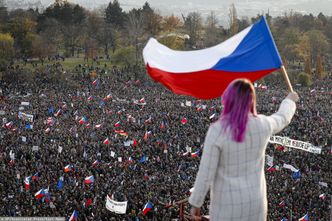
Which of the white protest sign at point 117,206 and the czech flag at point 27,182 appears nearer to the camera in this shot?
the white protest sign at point 117,206

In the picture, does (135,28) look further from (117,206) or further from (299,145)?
(117,206)

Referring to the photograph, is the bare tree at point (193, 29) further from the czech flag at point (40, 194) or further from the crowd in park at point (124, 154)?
the czech flag at point (40, 194)

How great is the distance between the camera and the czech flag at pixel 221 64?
4.39 metres

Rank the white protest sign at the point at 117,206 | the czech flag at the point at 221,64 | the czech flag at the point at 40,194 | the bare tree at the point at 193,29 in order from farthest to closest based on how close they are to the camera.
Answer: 1. the bare tree at the point at 193,29
2. the czech flag at the point at 40,194
3. the white protest sign at the point at 117,206
4. the czech flag at the point at 221,64

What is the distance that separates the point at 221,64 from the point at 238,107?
1647 mm

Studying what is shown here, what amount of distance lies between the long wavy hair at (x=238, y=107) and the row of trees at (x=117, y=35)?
4308 centimetres

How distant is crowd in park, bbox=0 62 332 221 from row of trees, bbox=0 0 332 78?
1011 cm

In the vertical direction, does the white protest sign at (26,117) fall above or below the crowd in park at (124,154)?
above

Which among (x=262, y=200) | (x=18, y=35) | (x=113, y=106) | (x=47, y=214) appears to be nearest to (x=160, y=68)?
(x=262, y=200)

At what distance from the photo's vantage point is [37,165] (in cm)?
1856

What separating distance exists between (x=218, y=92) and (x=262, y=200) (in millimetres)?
1778

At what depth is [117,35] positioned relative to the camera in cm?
5412

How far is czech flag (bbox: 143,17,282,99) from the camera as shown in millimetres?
4391

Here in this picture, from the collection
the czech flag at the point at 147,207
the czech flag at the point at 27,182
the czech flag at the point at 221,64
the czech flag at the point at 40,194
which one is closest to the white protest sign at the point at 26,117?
the czech flag at the point at 27,182
